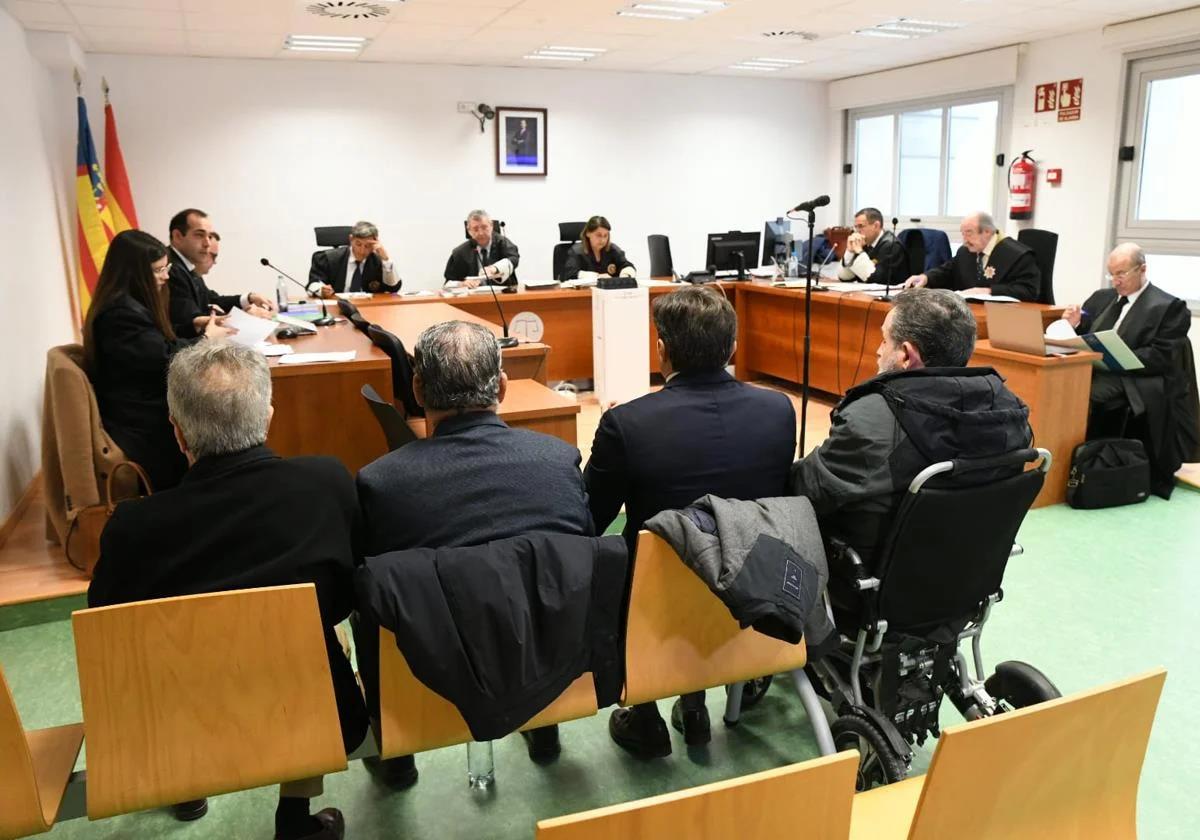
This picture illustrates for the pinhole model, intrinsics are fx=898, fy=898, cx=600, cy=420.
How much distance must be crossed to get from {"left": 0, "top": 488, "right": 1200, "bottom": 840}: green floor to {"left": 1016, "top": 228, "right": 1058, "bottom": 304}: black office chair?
6.93 feet

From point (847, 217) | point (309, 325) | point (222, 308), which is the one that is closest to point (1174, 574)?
point (309, 325)

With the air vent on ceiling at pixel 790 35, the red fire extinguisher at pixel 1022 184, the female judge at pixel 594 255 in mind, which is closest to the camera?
the female judge at pixel 594 255

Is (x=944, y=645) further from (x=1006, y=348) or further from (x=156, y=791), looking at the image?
(x=1006, y=348)

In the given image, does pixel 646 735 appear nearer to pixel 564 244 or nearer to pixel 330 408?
pixel 330 408

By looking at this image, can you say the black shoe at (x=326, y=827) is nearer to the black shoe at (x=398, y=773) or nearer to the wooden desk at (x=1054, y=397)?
the black shoe at (x=398, y=773)

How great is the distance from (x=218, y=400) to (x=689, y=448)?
1005 millimetres

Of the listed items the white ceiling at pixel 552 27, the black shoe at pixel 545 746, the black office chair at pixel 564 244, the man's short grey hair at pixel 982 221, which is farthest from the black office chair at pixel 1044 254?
the black shoe at pixel 545 746

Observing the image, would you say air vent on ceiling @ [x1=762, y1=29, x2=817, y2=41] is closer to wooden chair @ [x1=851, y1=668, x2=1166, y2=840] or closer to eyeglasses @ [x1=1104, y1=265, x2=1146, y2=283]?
eyeglasses @ [x1=1104, y1=265, x2=1146, y2=283]

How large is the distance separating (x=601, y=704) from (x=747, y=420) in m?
0.73

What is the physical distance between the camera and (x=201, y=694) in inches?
59.4

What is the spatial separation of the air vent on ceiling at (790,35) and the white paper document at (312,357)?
5044 mm

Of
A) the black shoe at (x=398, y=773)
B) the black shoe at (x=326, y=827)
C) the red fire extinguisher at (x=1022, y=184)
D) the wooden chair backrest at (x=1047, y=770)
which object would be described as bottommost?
the black shoe at (x=398, y=773)

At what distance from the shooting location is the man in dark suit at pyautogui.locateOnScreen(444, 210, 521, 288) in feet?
22.1

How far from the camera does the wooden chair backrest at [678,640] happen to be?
1.77 metres
